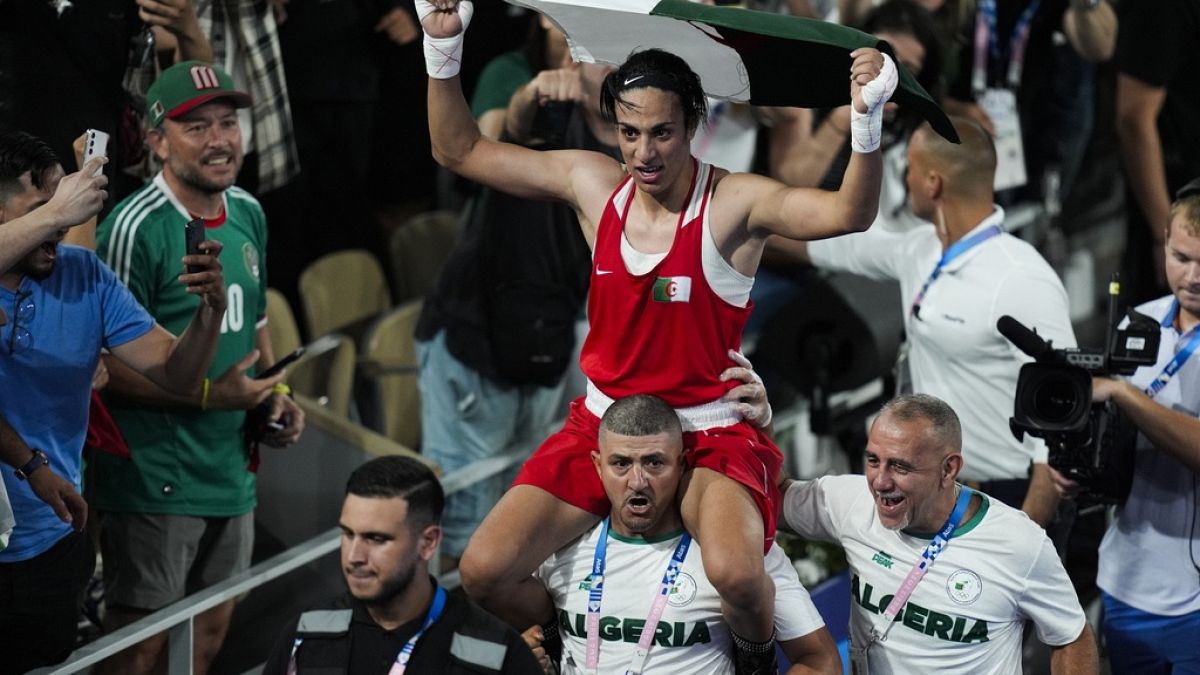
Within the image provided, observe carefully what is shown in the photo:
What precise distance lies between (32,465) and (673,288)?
1.83 meters

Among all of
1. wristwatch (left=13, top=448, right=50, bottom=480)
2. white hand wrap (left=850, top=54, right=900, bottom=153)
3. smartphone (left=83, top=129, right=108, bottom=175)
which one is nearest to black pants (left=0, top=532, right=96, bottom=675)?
wristwatch (left=13, top=448, right=50, bottom=480)

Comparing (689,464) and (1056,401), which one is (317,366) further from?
(1056,401)

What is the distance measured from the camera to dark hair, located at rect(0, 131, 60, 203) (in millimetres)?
4938

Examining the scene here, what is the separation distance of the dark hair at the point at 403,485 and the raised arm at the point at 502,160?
0.96m

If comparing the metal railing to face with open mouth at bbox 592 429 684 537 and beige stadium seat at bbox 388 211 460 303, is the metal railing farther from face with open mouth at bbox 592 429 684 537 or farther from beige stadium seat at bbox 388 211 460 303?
beige stadium seat at bbox 388 211 460 303

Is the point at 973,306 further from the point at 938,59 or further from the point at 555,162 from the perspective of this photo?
the point at 938,59

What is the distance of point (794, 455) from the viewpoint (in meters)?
7.89

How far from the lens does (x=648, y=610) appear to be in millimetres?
5031

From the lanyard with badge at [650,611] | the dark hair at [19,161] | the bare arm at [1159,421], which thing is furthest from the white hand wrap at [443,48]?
the bare arm at [1159,421]

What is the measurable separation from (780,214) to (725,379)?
0.54 meters

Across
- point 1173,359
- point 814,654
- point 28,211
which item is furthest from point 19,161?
point 1173,359

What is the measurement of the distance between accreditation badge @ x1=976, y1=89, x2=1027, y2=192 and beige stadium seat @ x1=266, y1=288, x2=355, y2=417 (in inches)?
121

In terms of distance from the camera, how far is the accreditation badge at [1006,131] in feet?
27.0

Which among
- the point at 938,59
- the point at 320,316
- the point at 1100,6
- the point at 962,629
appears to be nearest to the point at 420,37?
the point at 320,316
